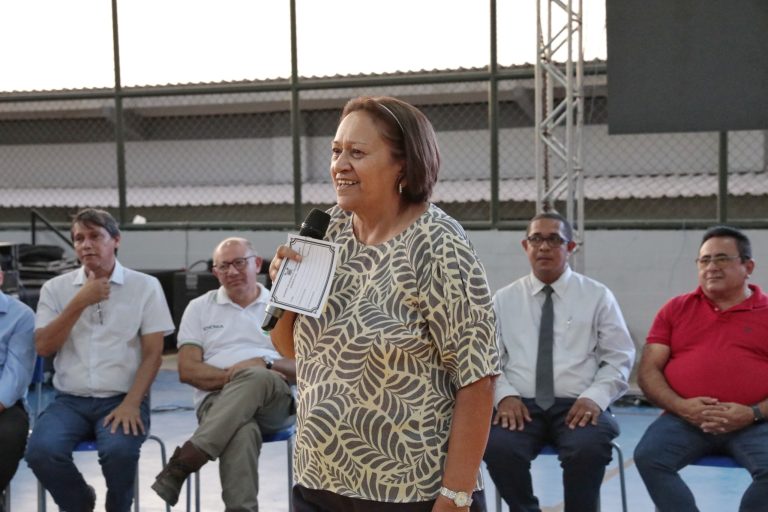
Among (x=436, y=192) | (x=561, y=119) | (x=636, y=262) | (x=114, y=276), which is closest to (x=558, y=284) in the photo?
(x=114, y=276)

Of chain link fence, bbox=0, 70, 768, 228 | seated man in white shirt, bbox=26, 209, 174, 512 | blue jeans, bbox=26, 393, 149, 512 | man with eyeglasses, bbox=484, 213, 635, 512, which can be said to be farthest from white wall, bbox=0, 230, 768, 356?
blue jeans, bbox=26, 393, 149, 512

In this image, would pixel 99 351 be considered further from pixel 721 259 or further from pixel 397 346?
pixel 397 346

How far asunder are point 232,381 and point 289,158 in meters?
6.97

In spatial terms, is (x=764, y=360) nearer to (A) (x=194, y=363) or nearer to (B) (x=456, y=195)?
(A) (x=194, y=363)

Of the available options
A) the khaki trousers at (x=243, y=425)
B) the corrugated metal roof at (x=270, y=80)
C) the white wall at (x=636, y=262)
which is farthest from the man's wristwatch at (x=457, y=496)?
the corrugated metal roof at (x=270, y=80)

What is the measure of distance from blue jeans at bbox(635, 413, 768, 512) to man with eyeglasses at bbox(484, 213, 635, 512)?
168 mm

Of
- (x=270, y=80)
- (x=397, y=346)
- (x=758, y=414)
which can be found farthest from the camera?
(x=270, y=80)

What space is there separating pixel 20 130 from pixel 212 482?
8146mm

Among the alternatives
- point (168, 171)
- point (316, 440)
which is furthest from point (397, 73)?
point (316, 440)

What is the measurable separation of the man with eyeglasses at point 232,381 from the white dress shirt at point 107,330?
0.18 m

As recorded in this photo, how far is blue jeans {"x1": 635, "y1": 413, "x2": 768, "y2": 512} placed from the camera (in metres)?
3.53

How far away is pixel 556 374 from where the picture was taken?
4012 millimetres

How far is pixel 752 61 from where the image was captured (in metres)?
6.22

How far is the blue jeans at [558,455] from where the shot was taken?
373cm
